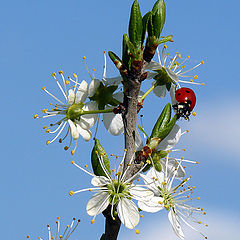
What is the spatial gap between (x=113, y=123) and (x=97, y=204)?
2.46ft

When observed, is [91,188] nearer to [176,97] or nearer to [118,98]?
[118,98]

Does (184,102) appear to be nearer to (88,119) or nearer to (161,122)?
(161,122)

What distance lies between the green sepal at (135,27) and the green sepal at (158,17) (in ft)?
0.44

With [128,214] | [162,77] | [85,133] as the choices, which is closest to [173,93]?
[162,77]

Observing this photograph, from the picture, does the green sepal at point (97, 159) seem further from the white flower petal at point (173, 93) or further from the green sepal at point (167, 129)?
the white flower petal at point (173, 93)

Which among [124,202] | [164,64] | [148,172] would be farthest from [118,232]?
[164,64]

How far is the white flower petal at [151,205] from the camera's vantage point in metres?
3.35

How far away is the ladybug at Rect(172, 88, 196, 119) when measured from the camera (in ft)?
12.5

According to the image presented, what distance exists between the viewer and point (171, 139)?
12.1ft

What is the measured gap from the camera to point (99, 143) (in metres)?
3.45

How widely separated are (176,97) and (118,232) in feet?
4.21

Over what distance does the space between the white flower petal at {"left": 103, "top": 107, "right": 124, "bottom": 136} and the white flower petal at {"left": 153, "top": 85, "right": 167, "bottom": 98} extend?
0.43 meters

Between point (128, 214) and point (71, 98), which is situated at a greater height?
point (71, 98)

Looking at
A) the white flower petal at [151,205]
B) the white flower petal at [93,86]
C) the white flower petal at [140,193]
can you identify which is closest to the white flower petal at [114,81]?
the white flower petal at [93,86]
